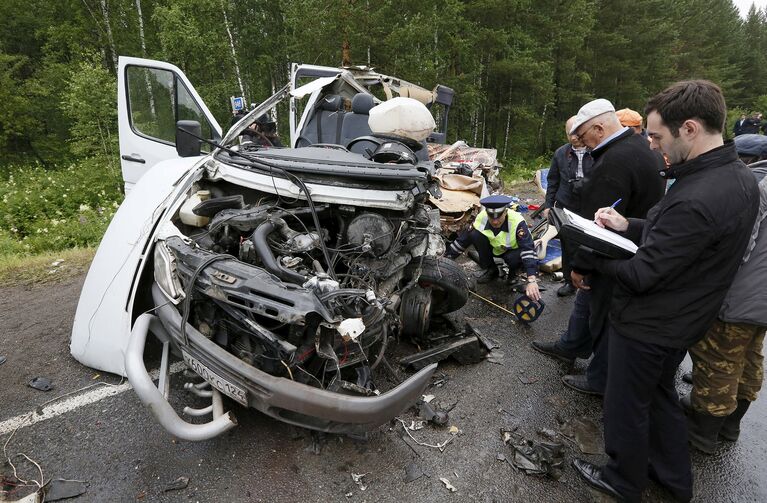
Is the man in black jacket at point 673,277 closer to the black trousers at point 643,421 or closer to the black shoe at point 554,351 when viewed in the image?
the black trousers at point 643,421

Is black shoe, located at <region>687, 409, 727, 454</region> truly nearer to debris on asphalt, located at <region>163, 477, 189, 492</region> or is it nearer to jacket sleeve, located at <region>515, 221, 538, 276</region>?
jacket sleeve, located at <region>515, 221, 538, 276</region>

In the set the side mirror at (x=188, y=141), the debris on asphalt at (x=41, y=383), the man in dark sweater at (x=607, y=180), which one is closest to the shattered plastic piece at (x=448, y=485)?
the man in dark sweater at (x=607, y=180)

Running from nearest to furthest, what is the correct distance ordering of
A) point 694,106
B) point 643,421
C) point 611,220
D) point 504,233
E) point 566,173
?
point 694,106
point 643,421
point 611,220
point 504,233
point 566,173

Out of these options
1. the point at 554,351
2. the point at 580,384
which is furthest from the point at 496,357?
the point at 580,384

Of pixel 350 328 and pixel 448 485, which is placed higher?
pixel 350 328

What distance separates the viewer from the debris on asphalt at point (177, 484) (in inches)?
75.7

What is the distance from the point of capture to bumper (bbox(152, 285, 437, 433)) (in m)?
1.74

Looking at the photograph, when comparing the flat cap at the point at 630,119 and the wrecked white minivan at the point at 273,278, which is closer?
the wrecked white minivan at the point at 273,278

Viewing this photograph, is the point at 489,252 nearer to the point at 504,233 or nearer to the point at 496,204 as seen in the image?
the point at 504,233

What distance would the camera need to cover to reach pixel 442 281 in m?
3.11

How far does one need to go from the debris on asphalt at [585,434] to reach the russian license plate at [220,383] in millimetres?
1912

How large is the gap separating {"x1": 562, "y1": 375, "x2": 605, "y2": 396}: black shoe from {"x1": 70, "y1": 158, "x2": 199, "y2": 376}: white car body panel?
293 centimetres

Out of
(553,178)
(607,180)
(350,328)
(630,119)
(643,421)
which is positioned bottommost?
(643,421)

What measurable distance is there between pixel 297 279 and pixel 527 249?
2598 mm
